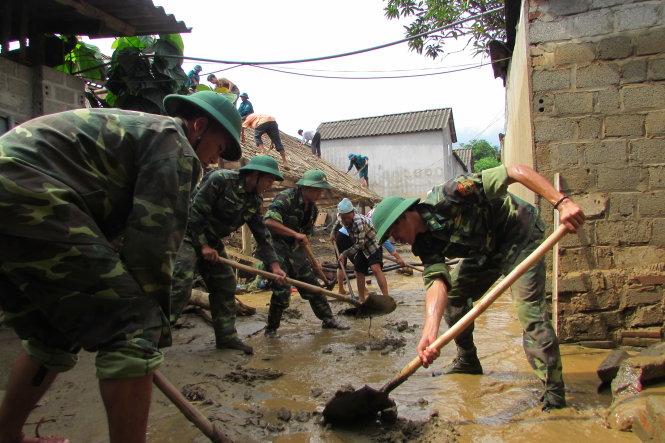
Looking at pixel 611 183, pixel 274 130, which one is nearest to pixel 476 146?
pixel 274 130

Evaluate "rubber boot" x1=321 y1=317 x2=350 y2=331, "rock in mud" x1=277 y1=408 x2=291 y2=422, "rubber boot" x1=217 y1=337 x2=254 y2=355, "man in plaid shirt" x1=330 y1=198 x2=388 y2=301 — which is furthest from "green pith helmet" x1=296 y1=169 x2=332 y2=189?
"rock in mud" x1=277 y1=408 x2=291 y2=422

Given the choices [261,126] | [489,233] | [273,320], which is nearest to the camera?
[489,233]

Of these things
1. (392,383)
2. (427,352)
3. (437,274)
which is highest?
(437,274)

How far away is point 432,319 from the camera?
2531 millimetres

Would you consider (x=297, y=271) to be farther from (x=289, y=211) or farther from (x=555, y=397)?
(x=555, y=397)

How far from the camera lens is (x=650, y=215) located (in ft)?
12.9

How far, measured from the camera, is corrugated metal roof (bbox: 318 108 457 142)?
2647 centimetres

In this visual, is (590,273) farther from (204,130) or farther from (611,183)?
(204,130)

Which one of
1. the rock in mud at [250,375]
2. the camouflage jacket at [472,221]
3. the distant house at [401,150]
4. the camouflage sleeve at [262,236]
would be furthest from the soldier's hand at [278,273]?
the distant house at [401,150]

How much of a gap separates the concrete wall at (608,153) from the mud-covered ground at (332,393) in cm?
53

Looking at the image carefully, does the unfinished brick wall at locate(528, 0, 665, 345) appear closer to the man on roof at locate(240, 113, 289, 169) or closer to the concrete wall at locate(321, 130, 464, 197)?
the man on roof at locate(240, 113, 289, 169)

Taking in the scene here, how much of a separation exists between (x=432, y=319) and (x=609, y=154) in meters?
2.61

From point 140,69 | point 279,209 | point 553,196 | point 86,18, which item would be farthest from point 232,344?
point 86,18

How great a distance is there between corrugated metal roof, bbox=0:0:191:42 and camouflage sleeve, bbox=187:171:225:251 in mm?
1828
